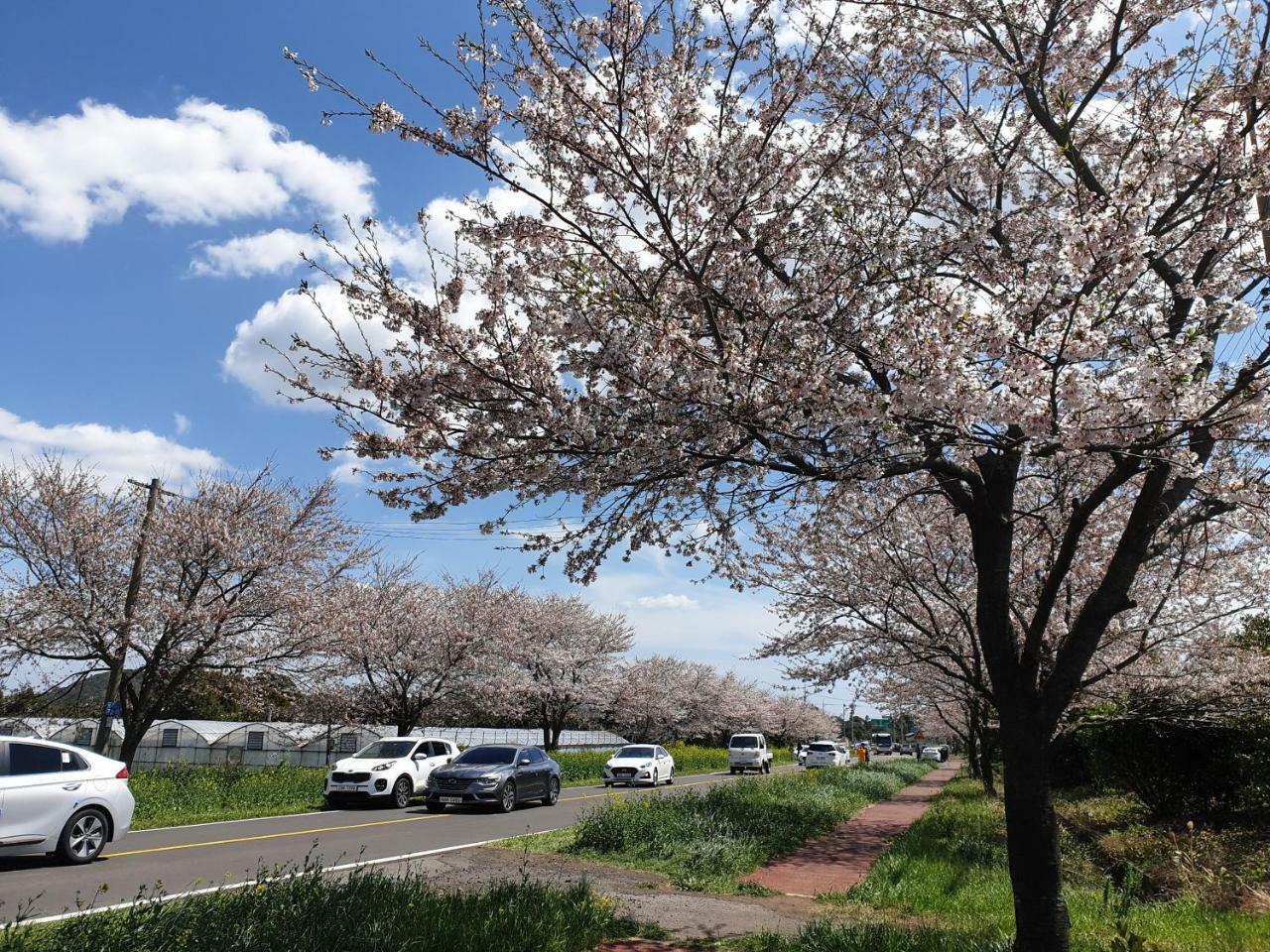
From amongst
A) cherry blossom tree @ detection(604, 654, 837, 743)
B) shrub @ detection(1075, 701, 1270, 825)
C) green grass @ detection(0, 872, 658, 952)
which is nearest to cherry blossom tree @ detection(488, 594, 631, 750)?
cherry blossom tree @ detection(604, 654, 837, 743)

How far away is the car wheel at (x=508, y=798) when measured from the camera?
1842 cm

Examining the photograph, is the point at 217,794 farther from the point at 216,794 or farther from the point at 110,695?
the point at 110,695

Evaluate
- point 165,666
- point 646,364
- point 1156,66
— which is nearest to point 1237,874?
point 1156,66

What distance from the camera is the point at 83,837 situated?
10.0 m

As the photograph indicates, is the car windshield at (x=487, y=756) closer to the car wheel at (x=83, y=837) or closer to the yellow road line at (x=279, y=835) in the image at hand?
the yellow road line at (x=279, y=835)

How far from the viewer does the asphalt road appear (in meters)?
8.11

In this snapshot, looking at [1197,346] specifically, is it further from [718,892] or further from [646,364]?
[718,892]

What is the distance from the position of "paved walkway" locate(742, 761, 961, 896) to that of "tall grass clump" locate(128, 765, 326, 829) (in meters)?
10.7

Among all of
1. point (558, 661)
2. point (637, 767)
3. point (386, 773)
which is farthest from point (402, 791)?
point (558, 661)

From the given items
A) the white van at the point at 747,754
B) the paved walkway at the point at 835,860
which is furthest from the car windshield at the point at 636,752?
the white van at the point at 747,754

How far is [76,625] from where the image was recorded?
17.2 meters

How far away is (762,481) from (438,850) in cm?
849

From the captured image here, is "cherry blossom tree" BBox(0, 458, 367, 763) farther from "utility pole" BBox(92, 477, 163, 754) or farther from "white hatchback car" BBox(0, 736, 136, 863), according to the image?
"white hatchback car" BBox(0, 736, 136, 863)

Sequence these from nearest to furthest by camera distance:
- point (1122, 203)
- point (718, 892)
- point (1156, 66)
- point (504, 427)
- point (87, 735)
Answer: point (1122, 203), point (504, 427), point (1156, 66), point (718, 892), point (87, 735)
